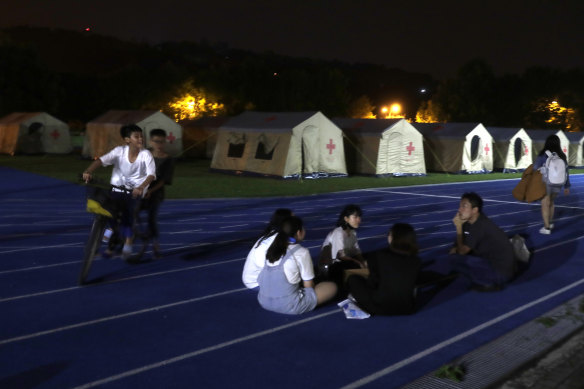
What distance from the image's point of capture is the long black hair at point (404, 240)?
17.0ft

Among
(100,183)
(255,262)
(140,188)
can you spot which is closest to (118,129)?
(100,183)

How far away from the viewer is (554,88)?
6900 cm

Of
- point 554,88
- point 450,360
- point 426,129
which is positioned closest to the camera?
point 450,360

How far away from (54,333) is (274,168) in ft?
54.1

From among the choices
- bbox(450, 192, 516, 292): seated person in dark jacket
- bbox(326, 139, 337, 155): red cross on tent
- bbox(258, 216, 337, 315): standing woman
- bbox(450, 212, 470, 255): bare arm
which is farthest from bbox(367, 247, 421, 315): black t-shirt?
bbox(326, 139, 337, 155): red cross on tent

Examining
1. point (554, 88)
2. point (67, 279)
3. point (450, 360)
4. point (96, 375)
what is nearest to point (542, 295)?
point (450, 360)

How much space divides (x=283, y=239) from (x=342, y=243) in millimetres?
1566

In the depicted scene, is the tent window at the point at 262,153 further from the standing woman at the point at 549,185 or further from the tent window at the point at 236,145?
the standing woman at the point at 549,185

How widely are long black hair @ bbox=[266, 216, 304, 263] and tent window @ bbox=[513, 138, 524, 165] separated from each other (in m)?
28.0

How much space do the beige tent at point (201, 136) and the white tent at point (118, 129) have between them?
8.81 ft

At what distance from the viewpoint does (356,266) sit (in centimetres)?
634

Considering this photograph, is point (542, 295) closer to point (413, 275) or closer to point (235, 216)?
point (413, 275)

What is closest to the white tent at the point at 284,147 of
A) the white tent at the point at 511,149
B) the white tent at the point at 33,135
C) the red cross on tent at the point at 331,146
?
the red cross on tent at the point at 331,146

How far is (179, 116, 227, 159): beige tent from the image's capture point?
32781 millimetres
